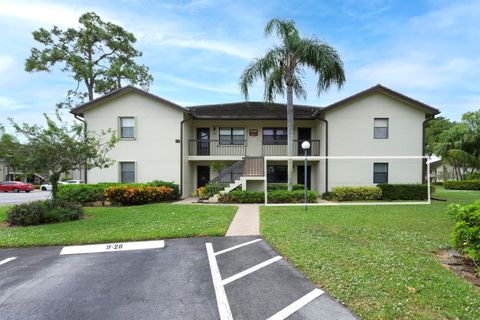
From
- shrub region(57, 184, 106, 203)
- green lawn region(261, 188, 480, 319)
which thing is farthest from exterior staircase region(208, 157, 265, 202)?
shrub region(57, 184, 106, 203)

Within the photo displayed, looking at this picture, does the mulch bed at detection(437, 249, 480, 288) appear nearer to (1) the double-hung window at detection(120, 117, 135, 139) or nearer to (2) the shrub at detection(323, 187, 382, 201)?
(2) the shrub at detection(323, 187, 382, 201)

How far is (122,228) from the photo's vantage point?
8.56 metres

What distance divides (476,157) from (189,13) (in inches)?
1333

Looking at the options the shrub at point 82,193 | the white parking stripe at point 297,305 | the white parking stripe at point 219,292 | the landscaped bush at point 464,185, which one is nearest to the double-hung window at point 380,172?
the white parking stripe at point 219,292

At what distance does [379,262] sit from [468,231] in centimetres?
154

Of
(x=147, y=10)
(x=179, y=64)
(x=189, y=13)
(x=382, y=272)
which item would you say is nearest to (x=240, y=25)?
(x=189, y=13)

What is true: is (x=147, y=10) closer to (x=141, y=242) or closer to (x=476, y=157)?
(x=141, y=242)

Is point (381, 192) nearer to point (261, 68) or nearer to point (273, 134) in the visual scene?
point (273, 134)

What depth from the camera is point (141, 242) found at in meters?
7.18

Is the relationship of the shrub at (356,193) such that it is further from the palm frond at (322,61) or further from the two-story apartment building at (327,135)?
the palm frond at (322,61)

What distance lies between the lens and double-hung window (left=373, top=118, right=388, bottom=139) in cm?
1716

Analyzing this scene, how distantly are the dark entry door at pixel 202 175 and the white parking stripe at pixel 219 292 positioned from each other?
44.7 ft

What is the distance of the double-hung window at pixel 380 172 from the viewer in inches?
677

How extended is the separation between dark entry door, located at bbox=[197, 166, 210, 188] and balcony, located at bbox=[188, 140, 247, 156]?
1159 mm
